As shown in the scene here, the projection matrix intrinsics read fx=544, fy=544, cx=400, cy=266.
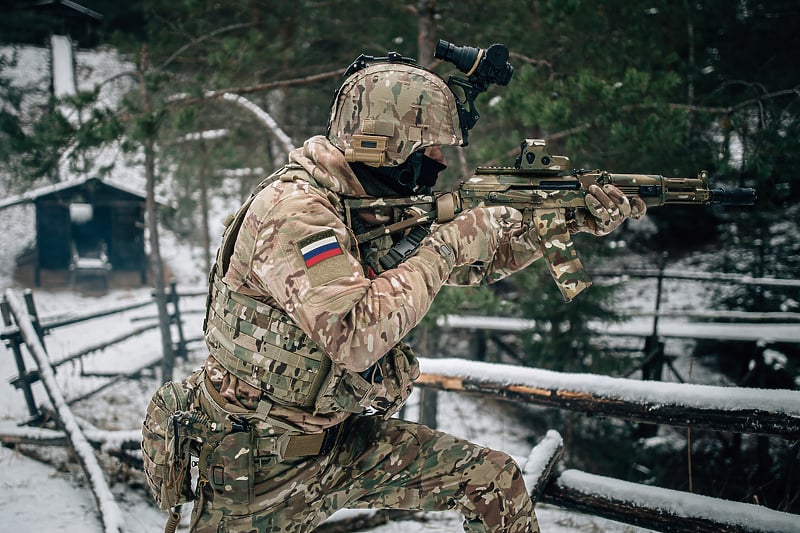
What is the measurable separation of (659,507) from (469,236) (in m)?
1.92

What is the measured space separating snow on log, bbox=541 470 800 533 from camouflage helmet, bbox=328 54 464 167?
2225 mm

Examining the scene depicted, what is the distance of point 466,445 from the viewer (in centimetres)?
252

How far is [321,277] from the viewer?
6.42 ft

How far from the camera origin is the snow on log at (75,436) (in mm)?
3475

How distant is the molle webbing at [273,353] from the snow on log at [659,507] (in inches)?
74.8

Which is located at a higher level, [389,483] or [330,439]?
[330,439]

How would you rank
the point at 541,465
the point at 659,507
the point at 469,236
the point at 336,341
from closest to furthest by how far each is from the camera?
the point at 336,341 < the point at 469,236 < the point at 659,507 < the point at 541,465

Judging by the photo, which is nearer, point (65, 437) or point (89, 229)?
point (65, 437)

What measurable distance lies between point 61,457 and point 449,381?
11.6ft

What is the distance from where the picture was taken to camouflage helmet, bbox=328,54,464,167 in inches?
92.0

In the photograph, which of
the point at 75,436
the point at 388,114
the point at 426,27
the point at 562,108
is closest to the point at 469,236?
the point at 388,114

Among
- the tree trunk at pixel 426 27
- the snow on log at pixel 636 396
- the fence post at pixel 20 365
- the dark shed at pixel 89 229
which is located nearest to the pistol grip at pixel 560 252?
the snow on log at pixel 636 396

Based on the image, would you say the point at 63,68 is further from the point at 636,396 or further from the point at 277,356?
the point at 636,396

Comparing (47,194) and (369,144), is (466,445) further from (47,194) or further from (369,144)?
(47,194)
